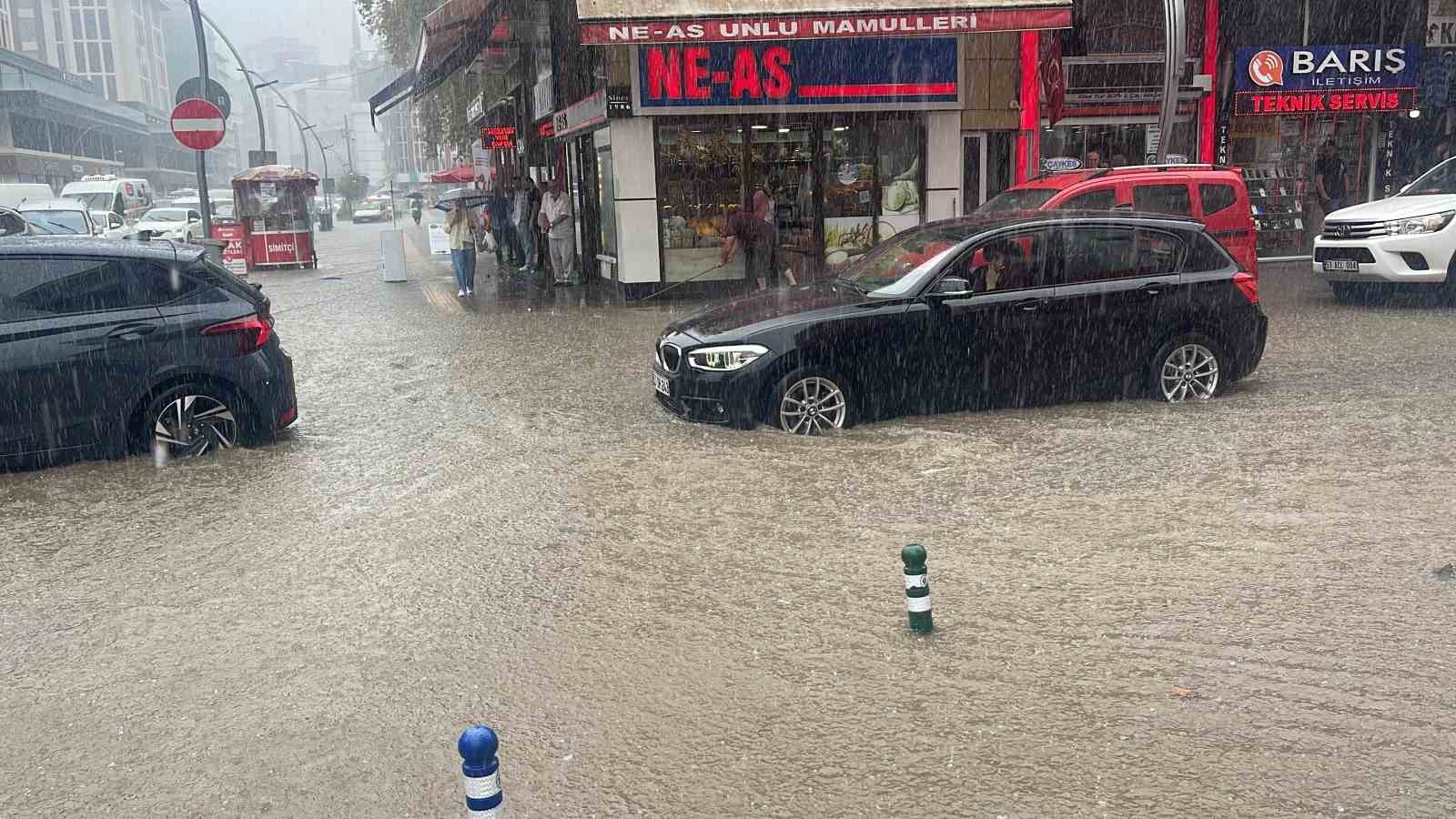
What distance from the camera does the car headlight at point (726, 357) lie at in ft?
28.1

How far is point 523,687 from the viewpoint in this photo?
188 inches

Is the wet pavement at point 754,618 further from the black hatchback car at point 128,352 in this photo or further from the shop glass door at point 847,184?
the shop glass door at point 847,184

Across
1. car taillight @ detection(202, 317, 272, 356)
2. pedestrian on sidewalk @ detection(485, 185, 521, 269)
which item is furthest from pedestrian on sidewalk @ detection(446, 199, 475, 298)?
car taillight @ detection(202, 317, 272, 356)

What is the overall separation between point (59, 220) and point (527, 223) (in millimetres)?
9248

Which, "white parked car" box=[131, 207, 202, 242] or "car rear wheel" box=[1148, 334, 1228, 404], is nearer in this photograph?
"car rear wheel" box=[1148, 334, 1228, 404]

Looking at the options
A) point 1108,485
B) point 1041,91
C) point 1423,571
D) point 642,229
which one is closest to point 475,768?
point 1423,571

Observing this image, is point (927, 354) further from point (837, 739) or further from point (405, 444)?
point (837, 739)

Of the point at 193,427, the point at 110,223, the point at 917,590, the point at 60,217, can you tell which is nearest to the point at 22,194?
the point at 110,223

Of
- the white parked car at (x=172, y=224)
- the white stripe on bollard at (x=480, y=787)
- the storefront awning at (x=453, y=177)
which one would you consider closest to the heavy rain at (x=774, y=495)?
the white stripe on bollard at (x=480, y=787)

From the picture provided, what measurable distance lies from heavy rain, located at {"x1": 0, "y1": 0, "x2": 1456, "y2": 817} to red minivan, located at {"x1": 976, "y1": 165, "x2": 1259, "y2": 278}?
4 cm

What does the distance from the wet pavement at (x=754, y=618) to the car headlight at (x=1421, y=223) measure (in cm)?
572

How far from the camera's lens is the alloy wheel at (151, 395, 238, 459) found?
27.5 feet

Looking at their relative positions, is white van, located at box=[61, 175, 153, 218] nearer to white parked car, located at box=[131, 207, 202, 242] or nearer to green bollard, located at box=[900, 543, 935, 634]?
white parked car, located at box=[131, 207, 202, 242]

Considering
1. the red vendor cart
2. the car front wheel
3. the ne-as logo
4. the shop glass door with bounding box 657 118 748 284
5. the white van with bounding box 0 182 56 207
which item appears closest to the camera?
the car front wheel
